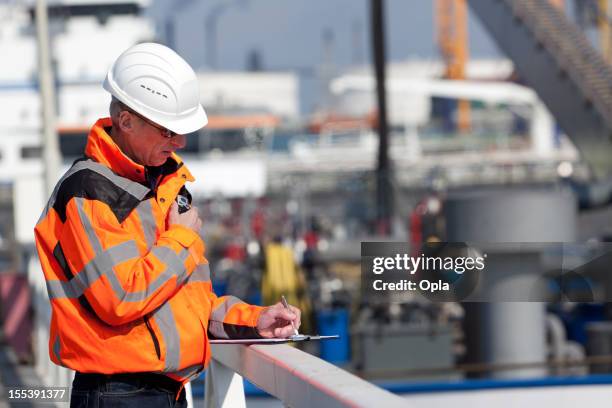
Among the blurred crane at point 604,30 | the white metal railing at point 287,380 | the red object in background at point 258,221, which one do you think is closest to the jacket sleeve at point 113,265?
the white metal railing at point 287,380

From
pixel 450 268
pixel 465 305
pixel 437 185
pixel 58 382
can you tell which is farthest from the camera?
pixel 437 185

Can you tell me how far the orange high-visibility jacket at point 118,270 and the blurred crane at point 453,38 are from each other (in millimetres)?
119688

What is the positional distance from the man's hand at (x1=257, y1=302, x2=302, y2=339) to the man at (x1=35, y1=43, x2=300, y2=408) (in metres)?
0.27

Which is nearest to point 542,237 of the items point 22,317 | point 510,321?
point 510,321

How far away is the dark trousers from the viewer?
3.44 metres

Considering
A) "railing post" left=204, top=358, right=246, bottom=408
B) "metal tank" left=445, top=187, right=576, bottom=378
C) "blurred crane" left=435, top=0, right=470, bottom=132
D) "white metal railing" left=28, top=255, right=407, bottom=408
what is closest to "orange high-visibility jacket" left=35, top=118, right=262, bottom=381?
"white metal railing" left=28, top=255, right=407, bottom=408

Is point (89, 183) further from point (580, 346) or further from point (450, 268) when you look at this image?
point (580, 346)

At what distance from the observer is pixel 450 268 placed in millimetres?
4754

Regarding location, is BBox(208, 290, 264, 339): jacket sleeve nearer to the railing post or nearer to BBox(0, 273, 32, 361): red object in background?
the railing post

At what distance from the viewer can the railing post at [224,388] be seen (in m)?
4.34

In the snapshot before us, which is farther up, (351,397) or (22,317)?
(351,397)

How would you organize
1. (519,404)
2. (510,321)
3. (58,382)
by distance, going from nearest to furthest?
(519,404) < (58,382) < (510,321)

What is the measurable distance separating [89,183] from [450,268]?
68.7 inches

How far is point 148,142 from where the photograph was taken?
3.50 meters
